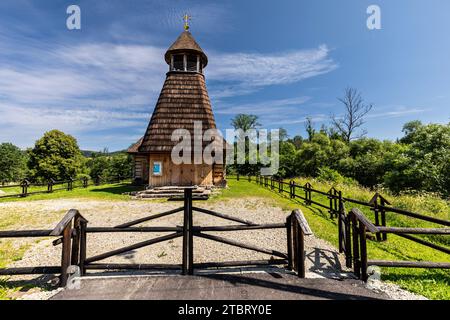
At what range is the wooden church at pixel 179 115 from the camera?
1520 cm

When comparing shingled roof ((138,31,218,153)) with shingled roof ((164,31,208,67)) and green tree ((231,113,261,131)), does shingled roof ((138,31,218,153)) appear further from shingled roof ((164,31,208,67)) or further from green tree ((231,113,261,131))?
green tree ((231,113,261,131))

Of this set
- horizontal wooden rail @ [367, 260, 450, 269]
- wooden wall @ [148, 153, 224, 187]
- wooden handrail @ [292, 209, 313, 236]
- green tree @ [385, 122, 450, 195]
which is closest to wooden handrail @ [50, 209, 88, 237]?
wooden handrail @ [292, 209, 313, 236]

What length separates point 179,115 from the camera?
15.9 meters

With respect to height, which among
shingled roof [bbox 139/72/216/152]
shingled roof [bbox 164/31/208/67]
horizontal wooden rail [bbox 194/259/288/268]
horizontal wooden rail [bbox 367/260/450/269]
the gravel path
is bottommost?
the gravel path

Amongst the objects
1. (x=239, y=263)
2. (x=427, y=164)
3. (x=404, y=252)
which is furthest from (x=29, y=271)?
(x=427, y=164)

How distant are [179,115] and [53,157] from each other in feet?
81.2

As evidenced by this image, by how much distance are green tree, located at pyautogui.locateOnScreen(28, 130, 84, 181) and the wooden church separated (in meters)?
21.0

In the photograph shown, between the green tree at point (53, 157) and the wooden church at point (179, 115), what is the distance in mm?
20959

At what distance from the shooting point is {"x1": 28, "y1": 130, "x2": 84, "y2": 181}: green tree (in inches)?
1101

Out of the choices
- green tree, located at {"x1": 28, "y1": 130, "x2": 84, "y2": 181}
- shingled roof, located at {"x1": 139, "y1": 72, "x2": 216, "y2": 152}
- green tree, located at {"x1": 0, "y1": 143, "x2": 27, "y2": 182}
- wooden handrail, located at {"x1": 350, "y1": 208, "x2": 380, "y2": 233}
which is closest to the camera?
wooden handrail, located at {"x1": 350, "y1": 208, "x2": 380, "y2": 233}

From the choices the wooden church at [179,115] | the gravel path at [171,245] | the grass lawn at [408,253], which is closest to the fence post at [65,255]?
the gravel path at [171,245]

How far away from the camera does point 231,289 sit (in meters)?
3.19

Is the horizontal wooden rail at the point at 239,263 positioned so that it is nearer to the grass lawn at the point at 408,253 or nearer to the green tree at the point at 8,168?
the grass lawn at the point at 408,253
